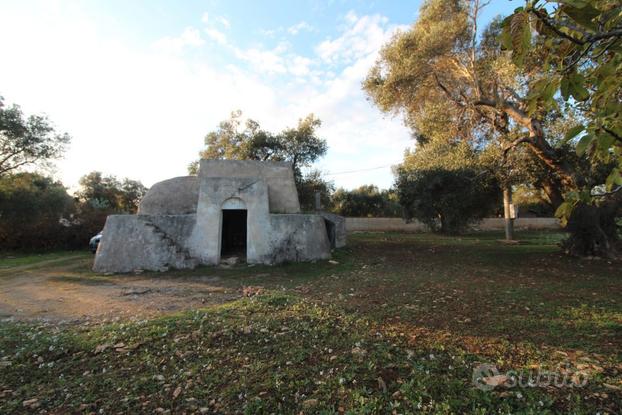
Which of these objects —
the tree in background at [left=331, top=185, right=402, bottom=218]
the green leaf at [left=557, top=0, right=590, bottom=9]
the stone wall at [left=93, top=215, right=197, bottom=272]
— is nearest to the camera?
the green leaf at [left=557, top=0, right=590, bottom=9]


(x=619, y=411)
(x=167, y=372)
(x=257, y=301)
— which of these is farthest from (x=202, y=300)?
(x=619, y=411)

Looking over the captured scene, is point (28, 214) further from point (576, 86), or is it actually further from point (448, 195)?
point (576, 86)

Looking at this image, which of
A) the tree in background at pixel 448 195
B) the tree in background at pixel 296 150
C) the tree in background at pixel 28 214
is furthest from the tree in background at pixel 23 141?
the tree in background at pixel 448 195

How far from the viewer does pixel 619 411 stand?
293 centimetres

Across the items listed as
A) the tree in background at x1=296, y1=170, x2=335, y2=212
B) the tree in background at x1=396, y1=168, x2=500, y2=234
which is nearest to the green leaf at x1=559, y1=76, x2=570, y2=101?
the tree in background at x1=396, y1=168, x2=500, y2=234

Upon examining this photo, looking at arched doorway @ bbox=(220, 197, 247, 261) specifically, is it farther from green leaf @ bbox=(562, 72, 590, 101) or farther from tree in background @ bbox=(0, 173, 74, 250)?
green leaf @ bbox=(562, 72, 590, 101)

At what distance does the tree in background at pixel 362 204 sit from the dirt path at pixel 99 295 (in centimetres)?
2961

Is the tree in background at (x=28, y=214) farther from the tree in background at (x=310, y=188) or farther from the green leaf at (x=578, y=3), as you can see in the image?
the green leaf at (x=578, y=3)

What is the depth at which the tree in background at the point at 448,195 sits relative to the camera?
44.2 ft

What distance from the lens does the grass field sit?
3273 mm

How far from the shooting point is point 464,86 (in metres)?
13.9

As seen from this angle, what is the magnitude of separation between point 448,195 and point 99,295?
42.2ft

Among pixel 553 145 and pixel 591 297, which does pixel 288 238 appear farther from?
pixel 553 145

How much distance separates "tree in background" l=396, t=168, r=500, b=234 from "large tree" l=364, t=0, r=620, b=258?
172 cm
